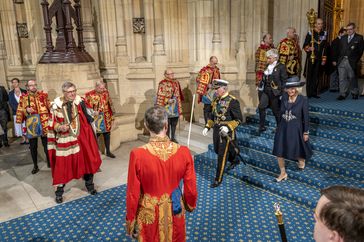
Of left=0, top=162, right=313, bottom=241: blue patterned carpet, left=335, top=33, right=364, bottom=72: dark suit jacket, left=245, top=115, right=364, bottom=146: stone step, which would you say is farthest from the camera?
left=335, top=33, right=364, bottom=72: dark suit jacket

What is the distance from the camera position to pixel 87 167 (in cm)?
501

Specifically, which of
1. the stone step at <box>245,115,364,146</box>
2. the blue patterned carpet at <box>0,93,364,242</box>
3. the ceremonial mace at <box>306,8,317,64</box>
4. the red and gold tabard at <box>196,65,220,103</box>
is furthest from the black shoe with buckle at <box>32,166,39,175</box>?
the ceremonial mace at <box>306,8,317,64</box>

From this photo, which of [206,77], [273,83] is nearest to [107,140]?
[206,77]

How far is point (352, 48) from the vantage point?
7.17 m

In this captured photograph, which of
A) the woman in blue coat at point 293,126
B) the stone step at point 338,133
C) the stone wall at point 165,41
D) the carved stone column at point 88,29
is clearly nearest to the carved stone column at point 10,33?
the stone wall at point 165,41

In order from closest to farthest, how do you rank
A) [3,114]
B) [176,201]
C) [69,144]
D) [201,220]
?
1. [176,201]
2. [201,220]
3. [69,144]
4. [3,114]

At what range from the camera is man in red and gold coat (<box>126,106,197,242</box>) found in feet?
8.25

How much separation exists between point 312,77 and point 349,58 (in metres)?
0.87

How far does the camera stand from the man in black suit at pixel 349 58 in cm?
716

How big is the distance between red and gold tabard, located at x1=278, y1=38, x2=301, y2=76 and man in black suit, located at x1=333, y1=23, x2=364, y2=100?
113cm

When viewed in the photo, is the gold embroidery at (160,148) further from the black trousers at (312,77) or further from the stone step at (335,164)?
the black trousers at (312,77)

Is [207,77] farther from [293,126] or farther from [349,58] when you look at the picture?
[349,58]

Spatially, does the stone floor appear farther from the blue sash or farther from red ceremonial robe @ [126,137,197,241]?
red ceremonial robe @ [126,137,197,241]

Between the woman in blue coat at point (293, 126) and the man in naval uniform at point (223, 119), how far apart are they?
0.66 meters
